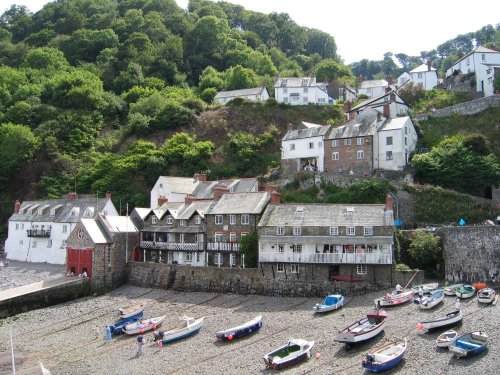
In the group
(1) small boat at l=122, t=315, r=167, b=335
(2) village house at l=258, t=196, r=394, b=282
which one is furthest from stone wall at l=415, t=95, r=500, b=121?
(1) small boat at l=122, t=315, r=167, b=335

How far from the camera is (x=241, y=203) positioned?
4266cm

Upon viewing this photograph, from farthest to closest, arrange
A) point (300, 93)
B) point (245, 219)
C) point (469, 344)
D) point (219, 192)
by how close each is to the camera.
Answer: point (300, 93) → point (219, 192) → point (245, 219) → point (469, 344)

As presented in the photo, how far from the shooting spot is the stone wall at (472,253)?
1369 inches

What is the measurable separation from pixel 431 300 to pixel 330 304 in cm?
558

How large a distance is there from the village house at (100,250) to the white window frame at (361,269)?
717 inches

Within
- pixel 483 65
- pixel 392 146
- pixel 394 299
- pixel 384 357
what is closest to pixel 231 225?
pixel 394 299

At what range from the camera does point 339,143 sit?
173 feet

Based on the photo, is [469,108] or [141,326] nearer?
[141,326]

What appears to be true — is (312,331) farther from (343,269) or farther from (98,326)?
(98,326)

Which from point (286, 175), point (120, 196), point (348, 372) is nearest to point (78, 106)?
point (120, 196)

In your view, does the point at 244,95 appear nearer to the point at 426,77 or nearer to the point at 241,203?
the point at 426,77

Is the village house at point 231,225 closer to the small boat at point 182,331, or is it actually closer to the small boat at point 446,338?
the small boat at point 182,331

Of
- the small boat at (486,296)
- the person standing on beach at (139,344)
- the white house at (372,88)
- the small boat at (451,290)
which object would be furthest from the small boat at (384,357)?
the white house at (372,88)

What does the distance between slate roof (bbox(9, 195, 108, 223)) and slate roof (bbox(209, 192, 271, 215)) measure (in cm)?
1341
